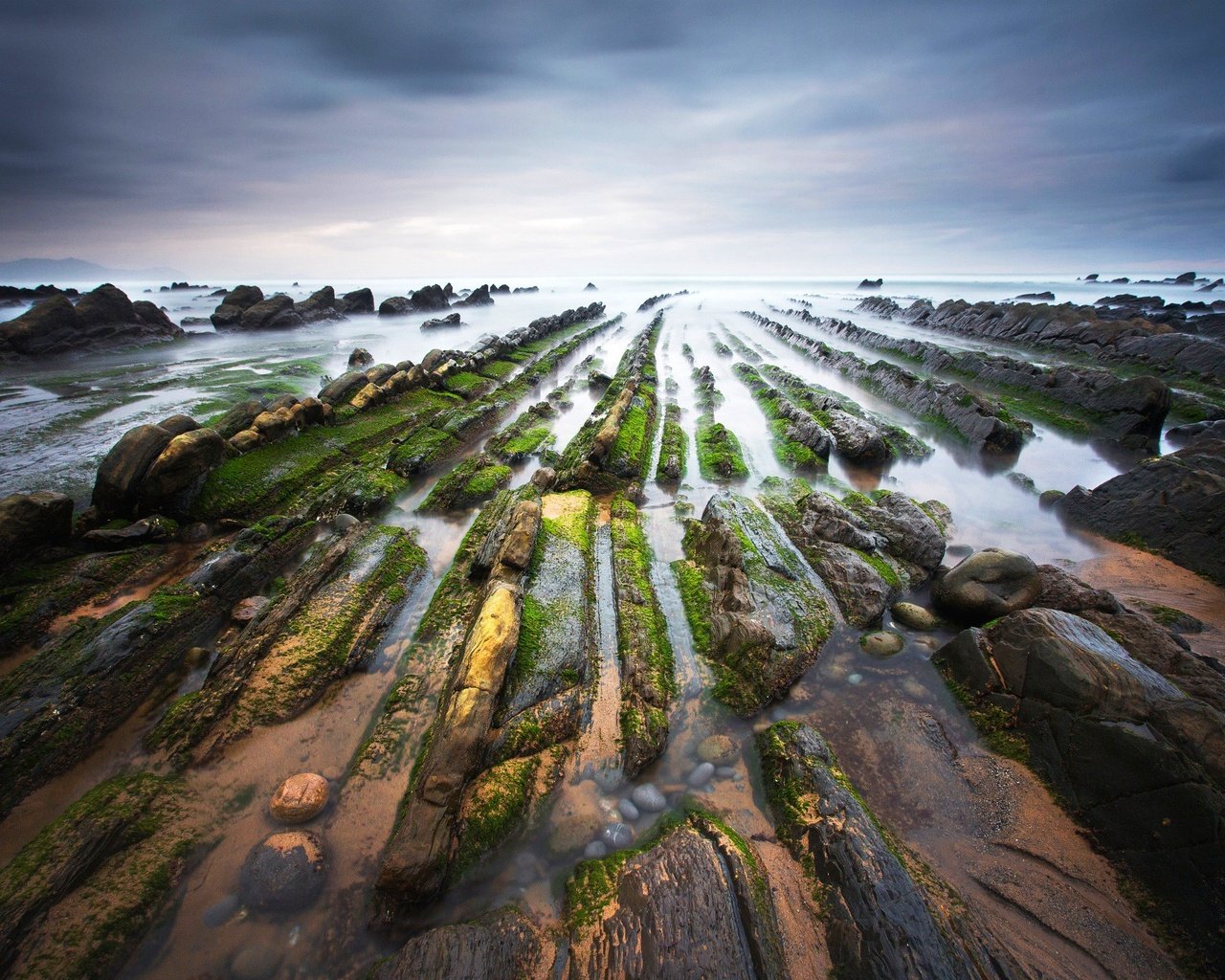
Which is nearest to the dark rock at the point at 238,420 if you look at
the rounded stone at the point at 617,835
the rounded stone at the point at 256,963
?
the rounded stone at the point at 256,963

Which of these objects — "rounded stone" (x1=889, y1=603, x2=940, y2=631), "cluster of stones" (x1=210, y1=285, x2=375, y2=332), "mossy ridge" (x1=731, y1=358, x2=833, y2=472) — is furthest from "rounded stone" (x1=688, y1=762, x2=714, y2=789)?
"cluster of stones" (x1=210, y1=285, x2=375, y2=332)

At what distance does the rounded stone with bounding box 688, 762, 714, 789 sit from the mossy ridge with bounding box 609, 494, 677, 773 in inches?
17.7

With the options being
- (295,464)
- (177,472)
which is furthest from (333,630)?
(295,464)

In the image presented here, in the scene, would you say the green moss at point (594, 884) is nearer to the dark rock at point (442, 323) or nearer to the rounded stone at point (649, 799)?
the rounded stone at point (649, 799)

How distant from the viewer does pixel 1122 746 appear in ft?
15.2

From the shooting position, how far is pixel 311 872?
4.21m

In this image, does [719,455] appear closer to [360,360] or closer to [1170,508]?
[1170,508]

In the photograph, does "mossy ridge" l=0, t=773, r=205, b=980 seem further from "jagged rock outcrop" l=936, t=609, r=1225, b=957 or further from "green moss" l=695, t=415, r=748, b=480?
"green moss" l=695, t=415, r=748, b=480

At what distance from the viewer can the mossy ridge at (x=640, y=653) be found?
5.52m

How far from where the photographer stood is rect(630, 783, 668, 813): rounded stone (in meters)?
4.88

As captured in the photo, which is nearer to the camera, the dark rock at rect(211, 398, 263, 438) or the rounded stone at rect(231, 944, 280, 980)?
the rounded stone at rect(231, 944, 280, 980)

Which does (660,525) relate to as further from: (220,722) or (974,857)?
(220,722)

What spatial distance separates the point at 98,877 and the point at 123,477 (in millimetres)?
7966

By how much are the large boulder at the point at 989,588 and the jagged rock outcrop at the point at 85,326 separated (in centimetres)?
4322
